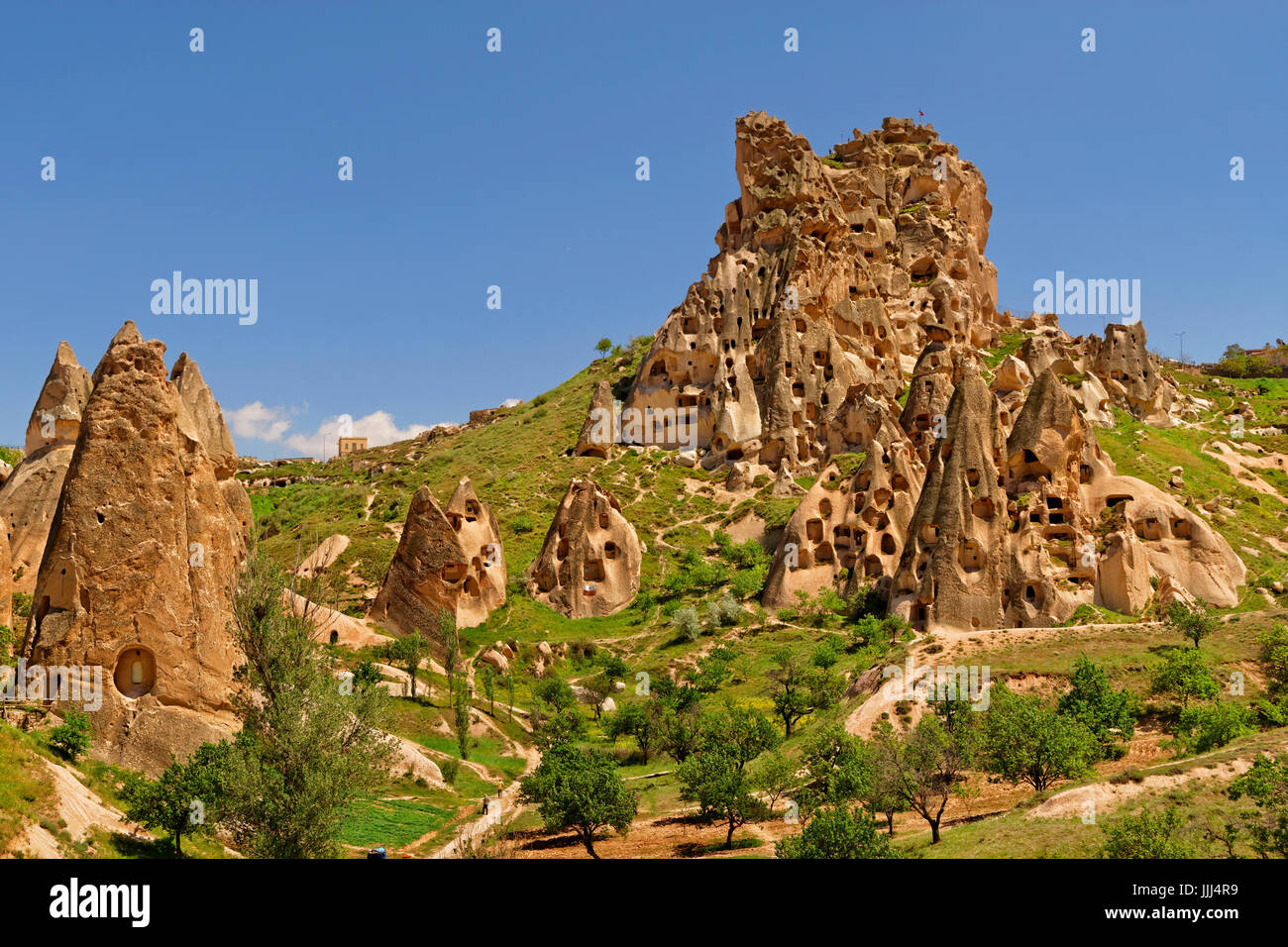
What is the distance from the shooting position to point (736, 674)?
54.9 metres

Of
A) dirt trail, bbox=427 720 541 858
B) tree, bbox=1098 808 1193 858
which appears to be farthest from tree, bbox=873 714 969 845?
dirt trail, bbox=427 720 541 858

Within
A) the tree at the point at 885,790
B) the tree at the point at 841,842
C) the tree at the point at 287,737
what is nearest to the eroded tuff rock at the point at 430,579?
the tree at the point at 287,737

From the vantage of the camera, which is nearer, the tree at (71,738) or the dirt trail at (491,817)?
the tree at (71,738)

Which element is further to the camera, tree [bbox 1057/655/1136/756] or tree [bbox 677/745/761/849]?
Result: tree [bbox 1057/655/1136/756]

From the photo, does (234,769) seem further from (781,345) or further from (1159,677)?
(781,345)

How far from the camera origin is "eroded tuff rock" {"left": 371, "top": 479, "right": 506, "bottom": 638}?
57656mm

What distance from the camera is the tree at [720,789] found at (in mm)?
32156

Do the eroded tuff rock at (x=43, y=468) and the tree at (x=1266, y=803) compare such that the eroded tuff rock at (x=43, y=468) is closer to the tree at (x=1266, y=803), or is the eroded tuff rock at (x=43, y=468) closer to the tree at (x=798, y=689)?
the tree at (x=798, y=689)

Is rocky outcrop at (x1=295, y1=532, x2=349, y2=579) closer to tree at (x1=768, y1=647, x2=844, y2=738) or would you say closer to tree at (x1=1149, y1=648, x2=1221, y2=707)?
tree at (x1=768, y1=647, x2=844, y2=738)

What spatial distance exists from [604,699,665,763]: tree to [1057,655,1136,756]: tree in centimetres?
1684

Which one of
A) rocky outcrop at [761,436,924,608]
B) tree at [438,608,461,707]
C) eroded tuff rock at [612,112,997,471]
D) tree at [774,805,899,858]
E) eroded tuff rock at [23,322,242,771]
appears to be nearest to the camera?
tree at [774,805,899,858]

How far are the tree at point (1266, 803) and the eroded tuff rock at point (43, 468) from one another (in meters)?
43.9

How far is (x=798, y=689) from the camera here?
49125mm

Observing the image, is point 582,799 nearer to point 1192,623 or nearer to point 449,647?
point 449,647
